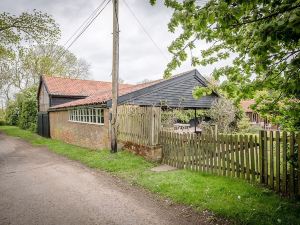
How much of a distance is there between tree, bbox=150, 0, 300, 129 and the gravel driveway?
110 inches

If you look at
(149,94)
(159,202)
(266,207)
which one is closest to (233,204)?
(266,207)

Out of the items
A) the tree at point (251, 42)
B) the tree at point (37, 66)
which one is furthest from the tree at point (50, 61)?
the tree at point (251, 42)

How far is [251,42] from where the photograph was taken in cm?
466

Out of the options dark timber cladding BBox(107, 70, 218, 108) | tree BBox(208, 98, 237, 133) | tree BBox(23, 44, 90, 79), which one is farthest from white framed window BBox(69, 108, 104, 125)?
tree BBox(23, 44, 90, 79)

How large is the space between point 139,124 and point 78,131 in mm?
7860

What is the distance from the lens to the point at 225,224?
4609 mm

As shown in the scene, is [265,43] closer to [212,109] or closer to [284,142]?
[284,142]

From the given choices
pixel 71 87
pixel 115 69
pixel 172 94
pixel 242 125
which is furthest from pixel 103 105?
pixel 71 87

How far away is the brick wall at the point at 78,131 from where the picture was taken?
13477 millimetres

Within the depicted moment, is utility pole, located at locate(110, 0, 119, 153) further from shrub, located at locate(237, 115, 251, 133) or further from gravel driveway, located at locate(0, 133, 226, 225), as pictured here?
shrub, located at locate(237, 115, 251, 133)

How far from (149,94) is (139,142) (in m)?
4.79

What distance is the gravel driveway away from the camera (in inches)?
197

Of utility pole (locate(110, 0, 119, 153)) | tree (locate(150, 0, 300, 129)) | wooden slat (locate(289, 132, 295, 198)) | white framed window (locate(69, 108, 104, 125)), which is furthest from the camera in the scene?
white framed window (locate(69, 108, 104, 125))

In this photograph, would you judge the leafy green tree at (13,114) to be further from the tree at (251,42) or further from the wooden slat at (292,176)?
the wooden slat at (292,176)
